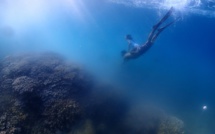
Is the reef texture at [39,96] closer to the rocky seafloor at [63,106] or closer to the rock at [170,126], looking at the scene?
the rocky seafloor at [63,106]

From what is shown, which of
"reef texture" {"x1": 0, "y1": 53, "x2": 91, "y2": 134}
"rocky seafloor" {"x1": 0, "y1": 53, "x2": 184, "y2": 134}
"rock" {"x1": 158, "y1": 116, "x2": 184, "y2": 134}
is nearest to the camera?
"reef texture" {"x1": 0, "y1": 53, "x2": 91, "y2": 134}

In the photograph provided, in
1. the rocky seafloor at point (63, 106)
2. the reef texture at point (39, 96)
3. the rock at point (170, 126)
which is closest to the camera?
the reef texture at point (39, 96)

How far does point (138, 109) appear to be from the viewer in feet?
39.8

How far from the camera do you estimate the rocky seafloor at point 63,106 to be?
886 cm

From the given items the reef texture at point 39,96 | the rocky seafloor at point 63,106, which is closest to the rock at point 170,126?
the rocky seafloor at point 63,106

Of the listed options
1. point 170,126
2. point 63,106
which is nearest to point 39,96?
point 63,106

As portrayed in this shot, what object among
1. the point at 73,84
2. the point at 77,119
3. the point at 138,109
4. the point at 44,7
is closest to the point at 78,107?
the point at 77,119

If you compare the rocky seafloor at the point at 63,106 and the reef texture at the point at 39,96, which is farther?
the rocky seafloor at the point at 63,106

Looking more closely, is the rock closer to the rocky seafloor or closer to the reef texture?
the rocky seafloor

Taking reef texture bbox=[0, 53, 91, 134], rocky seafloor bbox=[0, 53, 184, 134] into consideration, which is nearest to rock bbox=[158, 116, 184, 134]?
rocky seafloor bbox=[0, 53, 184, 134]

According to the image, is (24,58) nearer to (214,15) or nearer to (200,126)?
(200,126)

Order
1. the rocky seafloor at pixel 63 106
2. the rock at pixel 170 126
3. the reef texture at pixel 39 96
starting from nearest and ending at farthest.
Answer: the reef texture at pixel 39 96 → the rocky seafloor at pixel 63 106 → the rock at pixel 170 126

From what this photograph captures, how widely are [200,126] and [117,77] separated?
311 inches

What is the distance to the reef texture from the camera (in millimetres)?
8648
